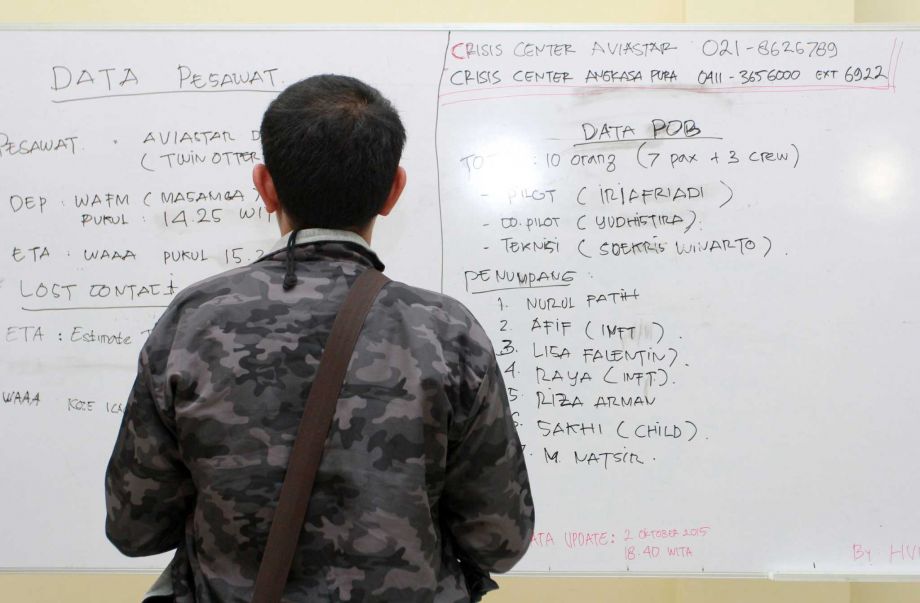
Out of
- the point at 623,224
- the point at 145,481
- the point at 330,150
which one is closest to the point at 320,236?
the point at 330,150

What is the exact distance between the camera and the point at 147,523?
1034 mm

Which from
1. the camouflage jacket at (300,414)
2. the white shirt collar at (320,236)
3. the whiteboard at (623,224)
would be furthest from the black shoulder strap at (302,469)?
the whiteboard at (623,224)

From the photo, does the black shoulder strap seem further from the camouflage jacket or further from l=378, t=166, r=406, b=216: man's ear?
l=378, t=166, r=406, b=216: man's ear

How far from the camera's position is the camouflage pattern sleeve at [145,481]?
983 mm

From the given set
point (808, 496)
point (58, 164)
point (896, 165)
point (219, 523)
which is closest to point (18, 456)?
point (58, 164)

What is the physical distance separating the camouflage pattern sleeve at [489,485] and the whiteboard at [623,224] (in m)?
0.80

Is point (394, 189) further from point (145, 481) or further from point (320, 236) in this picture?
point (145, 481)

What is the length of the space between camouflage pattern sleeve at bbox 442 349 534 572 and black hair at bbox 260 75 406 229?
0.26 m

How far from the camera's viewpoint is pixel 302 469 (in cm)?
92

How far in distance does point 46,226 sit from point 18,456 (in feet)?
1.73

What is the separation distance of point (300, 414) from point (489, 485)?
0.84 feet

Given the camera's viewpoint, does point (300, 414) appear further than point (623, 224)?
No

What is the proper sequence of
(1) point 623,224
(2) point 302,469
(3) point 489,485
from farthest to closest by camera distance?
(1) point 623,224 → (3) point 489,485 → (2) point 302,469

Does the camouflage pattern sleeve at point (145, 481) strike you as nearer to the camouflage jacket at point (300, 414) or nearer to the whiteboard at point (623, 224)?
the camouflage jacket at point (300, 414)
